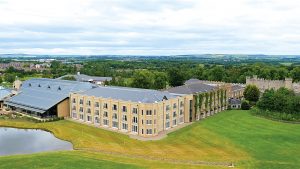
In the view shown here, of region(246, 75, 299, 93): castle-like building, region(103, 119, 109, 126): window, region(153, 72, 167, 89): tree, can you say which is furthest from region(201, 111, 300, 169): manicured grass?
region(153, 72, 167, 89): tree

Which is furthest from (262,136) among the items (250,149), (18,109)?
(18,109)

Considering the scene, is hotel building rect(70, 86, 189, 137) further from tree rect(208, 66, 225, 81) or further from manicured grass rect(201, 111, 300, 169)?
tree rect(208, 66, 225, 81)

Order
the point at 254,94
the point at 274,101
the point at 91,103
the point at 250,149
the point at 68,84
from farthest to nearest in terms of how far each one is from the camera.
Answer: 1. the point at 254,94
2. the point at 68,84
3. the point at 274,101
4. the point at 91,103
5. the point at 250,149

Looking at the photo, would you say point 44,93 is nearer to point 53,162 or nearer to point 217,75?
point 53,162

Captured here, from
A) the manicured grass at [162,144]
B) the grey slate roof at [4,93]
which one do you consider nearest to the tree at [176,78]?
the manicured grass at [162,144]

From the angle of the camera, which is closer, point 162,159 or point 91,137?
point 162,159

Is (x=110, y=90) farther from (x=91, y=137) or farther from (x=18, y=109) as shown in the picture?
(x=18, y=109)

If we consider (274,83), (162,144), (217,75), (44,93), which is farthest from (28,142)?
(217,75)
